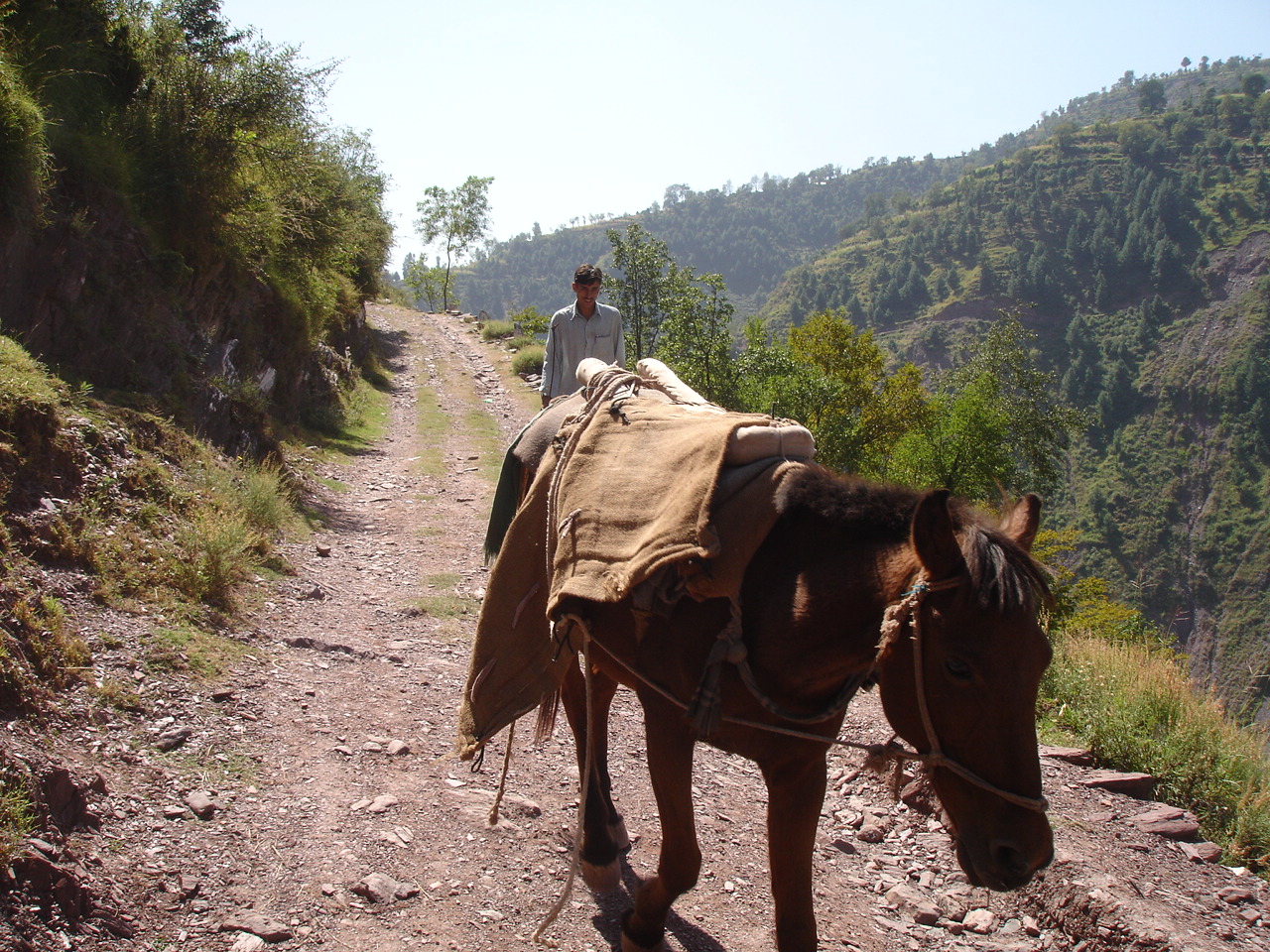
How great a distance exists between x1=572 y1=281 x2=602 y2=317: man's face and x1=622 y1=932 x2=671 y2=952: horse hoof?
11.3ft

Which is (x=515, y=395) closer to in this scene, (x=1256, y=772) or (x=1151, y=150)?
(x=1256, y=772)

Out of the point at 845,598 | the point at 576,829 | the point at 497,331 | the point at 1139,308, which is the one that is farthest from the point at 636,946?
the point at 1139,308

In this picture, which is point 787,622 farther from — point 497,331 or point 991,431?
point 497,331

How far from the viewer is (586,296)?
5.00 meters

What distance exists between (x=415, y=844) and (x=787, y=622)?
7.67ft

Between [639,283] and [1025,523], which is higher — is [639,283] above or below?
above

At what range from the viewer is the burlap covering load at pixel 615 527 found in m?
2.38

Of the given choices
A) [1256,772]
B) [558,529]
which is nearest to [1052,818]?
[1256,772]

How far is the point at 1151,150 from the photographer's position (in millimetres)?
123688

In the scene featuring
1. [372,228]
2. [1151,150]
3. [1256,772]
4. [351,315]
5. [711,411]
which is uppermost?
[1151,150]

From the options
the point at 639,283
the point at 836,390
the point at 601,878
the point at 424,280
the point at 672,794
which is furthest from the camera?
the point at 424,280

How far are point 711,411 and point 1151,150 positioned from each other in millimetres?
152723

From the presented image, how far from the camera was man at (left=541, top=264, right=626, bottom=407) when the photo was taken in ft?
16.5

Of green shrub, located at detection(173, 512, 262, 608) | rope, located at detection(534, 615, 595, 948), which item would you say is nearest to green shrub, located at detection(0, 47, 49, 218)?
green shrub, located at detection(173, 512, 262, 608)
